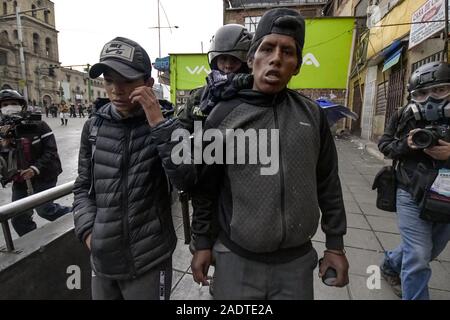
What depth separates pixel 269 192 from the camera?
1192 millimetres

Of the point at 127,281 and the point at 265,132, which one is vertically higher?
the point at 265,132

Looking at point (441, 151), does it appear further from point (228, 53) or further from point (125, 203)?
point (125, 203)

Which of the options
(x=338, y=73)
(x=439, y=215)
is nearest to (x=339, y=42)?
(x=338, y=73)

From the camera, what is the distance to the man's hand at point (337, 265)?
1.36 metres

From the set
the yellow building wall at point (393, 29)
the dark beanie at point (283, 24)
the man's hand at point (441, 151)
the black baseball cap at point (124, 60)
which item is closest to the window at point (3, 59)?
the yellow building wall at point (393, 29)

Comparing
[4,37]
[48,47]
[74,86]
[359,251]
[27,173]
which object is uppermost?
[48,47]

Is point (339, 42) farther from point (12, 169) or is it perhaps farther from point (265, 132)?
point (12, 169)

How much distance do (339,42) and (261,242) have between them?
226 inches

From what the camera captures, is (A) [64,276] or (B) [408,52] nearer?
(A) [64,276]

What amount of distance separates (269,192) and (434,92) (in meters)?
1.69

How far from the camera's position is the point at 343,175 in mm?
6523

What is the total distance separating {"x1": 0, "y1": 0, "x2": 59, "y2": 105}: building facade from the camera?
41250mm

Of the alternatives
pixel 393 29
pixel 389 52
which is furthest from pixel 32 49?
pixel 389 52

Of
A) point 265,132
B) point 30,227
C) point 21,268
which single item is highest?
point 265,132
